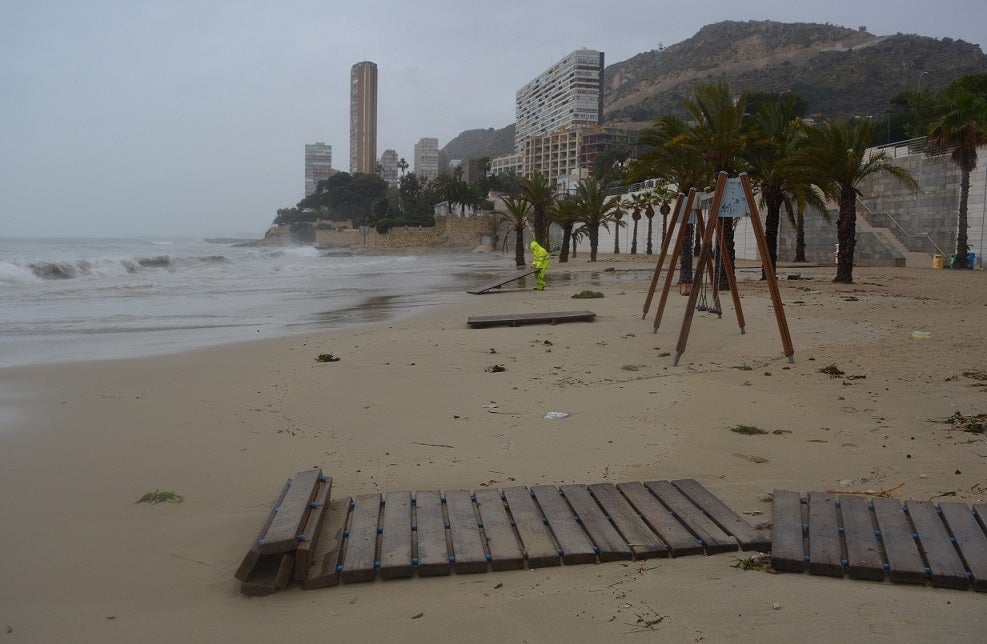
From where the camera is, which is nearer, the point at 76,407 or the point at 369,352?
the point at 76,407

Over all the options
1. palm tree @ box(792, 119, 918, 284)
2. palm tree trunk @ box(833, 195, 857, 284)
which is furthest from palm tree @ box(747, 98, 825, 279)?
palm tree trunk @ box(833, 195, 857, 284)

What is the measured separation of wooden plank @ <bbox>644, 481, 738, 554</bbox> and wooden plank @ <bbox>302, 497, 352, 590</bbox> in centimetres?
170

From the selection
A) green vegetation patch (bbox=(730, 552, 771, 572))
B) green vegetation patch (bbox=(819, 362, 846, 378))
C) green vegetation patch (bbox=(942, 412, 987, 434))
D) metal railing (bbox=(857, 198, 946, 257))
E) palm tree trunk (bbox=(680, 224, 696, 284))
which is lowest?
green vegetation patch (bbox=(730, 552, 771, 572))

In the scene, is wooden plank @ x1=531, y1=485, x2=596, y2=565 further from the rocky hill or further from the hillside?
the hillside

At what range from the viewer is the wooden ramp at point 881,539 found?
326 cm

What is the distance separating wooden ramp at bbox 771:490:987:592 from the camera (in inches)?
128

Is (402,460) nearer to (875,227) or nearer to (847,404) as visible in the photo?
(847,404)

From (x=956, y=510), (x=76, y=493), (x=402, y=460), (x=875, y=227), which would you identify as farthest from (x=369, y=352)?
(x=875, y=227)

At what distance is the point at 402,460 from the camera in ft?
16.9

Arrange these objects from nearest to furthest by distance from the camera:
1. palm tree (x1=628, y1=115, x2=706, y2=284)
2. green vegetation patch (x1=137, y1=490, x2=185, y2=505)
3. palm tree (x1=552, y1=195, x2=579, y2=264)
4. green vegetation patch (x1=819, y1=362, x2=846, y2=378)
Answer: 1. green vegetation patch (x1=137, y1=490, x2=185, y2=505)
2. green vegetation patch (x1=819, y1=362, x2=846, y2=378)
3. palm tree (x1=628, y1=115, x2=706, y2=284)
4. palm tree (x1=552, y1=195, x2=579, y2=264)

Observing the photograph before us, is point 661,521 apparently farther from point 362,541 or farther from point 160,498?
point 160,498

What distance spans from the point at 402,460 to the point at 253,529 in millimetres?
1356

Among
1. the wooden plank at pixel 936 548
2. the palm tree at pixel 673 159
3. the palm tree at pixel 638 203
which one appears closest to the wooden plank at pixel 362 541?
the wooden plank at pixel 936 548

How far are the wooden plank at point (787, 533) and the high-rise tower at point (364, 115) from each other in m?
189
